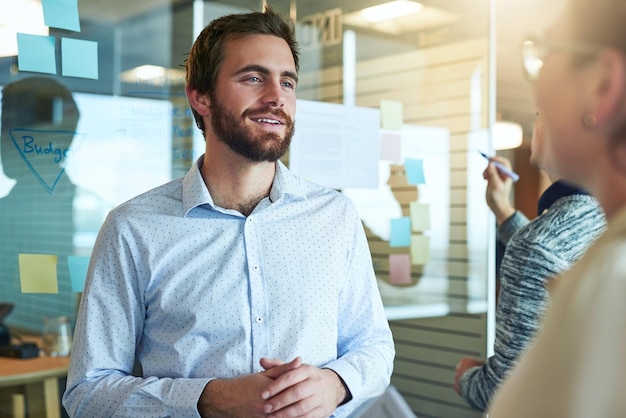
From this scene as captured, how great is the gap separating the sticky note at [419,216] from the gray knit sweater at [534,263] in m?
1.29

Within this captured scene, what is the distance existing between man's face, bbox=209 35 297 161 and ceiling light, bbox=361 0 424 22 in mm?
1367

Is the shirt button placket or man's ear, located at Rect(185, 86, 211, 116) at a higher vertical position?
man's ear, located at Rect(185, 86, 211, 116)

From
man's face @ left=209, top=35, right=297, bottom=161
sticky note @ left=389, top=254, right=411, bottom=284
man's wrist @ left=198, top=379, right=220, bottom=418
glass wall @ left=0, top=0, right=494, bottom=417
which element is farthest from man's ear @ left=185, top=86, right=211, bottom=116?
sticky note @ left=389, top=254, right=411, bottom=284

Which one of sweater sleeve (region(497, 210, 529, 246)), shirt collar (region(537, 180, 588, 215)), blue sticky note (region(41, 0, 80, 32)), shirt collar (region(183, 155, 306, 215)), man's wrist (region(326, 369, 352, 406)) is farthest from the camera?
sweater sleeve (region(497, 210, 529, 246))

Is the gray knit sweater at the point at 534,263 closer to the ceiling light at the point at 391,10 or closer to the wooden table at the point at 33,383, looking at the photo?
the wooden table at the point at 33,383

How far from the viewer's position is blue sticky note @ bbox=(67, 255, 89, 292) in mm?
2533

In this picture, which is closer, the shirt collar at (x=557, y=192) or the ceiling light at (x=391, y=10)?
the shirt collar at (x=557, y=192)

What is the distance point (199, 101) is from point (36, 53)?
0.57 metres

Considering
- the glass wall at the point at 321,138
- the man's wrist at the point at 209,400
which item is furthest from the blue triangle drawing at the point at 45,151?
the man's wrist at the point at 209,400

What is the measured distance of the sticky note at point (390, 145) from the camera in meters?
3.51

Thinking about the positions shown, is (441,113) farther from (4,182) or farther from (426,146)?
(4,182)

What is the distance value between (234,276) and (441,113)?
6.63ft

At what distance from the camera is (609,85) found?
75 centimetres

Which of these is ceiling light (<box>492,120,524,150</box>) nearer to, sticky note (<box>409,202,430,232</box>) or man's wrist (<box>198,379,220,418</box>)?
sticky note (<box>409,202,430,232</box>)
